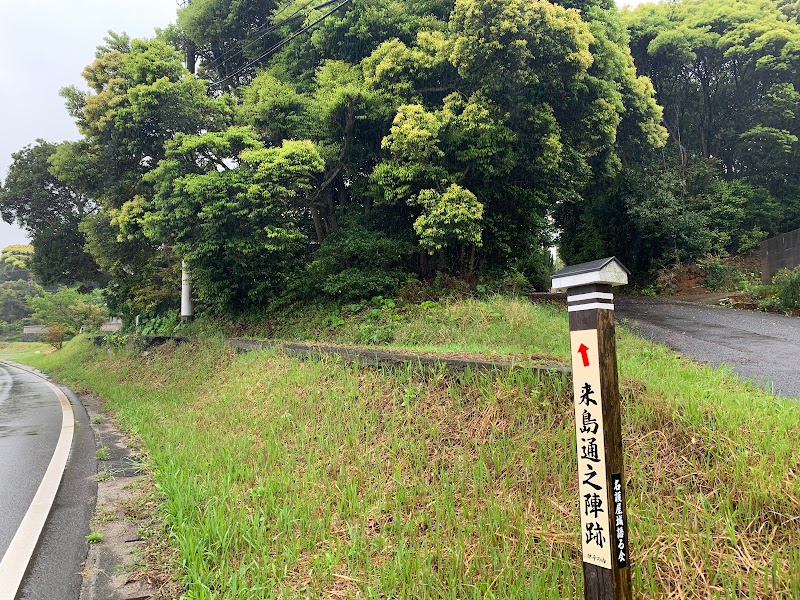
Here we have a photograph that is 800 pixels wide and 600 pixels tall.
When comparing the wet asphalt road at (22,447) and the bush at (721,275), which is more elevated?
the bush at (721,275)

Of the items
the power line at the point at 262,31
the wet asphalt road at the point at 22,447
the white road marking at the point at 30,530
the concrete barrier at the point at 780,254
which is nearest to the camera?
the white road marking at the point at 30,530

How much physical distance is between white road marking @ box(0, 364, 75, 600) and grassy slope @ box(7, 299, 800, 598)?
913mm

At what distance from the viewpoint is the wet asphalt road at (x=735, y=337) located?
5.63 meters

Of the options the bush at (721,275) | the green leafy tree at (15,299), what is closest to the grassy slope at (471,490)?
the bush at (721,275)

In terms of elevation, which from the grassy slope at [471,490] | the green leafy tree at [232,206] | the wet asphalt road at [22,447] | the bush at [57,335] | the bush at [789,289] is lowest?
the bush at [57,335]

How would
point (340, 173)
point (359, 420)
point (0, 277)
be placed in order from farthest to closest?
point (0, 277) < point (340, 173) < point (359, 420)

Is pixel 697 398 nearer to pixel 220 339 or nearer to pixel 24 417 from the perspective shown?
pixel 220 339

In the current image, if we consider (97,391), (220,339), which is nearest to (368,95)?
(220,339)

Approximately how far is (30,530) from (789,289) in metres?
13.5

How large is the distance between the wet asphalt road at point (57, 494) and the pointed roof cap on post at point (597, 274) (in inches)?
135

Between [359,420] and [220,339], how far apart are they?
6.99 m

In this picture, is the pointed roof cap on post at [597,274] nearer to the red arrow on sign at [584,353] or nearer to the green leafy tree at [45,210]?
the red arrow on sign at [584,353]

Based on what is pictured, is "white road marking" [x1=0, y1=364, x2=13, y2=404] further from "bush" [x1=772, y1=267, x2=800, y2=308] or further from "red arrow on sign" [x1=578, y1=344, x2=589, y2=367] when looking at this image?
"bush" [x1=772, y1=267, x2=800, y2=308]

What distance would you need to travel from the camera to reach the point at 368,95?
1162cm
